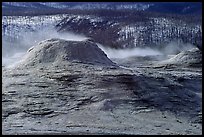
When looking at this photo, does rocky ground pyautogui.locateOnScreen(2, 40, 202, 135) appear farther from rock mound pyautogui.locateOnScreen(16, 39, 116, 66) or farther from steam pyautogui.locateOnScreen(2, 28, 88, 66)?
steam pyautogui.locateOnScreen(2, 28, 88, 66)

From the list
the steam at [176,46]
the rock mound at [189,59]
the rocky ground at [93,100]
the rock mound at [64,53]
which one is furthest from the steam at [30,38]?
the rocky ground at [93,100]

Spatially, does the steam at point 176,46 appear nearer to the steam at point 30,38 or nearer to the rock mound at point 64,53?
the steam at point 30,38

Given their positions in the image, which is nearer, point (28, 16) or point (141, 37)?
point (141, 37)

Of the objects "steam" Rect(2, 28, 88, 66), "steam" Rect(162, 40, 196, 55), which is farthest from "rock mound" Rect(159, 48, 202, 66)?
"steam" Rect(2, 28, 88, 66)

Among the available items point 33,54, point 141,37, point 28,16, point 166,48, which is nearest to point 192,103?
point 33,54

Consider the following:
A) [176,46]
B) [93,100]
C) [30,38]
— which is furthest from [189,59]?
[30,38]

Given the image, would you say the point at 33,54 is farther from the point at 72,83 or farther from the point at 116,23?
the point at 116,23

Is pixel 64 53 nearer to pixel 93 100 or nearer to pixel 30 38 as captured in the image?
pixel 93 100
